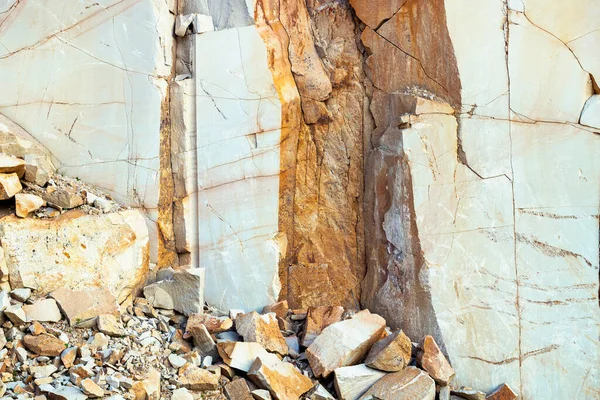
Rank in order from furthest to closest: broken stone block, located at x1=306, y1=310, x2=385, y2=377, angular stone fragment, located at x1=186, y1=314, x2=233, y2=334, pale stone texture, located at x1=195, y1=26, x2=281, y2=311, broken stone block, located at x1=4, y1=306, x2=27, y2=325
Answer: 1. pale stone texture, located at x1=195, y1=26, x2=281, y2=311
2. angular stone fragment, located at x1=186, y1=314, x2=233, y2=334
3. broken stone block, located at x1=306, y1=310, x2=385, y2=377
4. broken stone block, located at x1=4, y1=306, x2=27, y2=325

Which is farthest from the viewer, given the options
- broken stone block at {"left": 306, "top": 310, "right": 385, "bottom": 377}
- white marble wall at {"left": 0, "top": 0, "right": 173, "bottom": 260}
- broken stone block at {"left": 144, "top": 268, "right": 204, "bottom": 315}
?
white marble wall at {"left": 0, "top": 0, "right": 173, "bottom": 260}

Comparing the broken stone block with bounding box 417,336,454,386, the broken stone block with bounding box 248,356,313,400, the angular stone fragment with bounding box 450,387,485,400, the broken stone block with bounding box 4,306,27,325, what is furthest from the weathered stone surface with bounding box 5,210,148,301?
the angular stone fragment with bounding box 450,387,485,400

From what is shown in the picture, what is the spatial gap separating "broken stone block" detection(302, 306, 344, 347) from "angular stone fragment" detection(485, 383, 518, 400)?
3.43 feet

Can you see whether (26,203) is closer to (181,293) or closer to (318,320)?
(181,293)

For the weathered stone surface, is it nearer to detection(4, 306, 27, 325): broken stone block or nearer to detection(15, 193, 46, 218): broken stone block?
detection(15, 193, 46, 218): broken stone block

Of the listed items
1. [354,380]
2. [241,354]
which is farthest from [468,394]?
[241,354]

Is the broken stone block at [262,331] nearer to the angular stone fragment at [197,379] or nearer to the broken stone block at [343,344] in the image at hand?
the broken stone block at [343,344]

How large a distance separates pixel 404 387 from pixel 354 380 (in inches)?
11.2

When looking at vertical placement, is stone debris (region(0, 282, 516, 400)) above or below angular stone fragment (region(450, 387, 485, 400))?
above

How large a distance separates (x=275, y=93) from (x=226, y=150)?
509mm

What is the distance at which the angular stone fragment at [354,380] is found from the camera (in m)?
3.93

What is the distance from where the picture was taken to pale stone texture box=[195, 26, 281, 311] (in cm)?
462

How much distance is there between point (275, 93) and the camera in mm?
4719

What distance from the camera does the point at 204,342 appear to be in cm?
401
